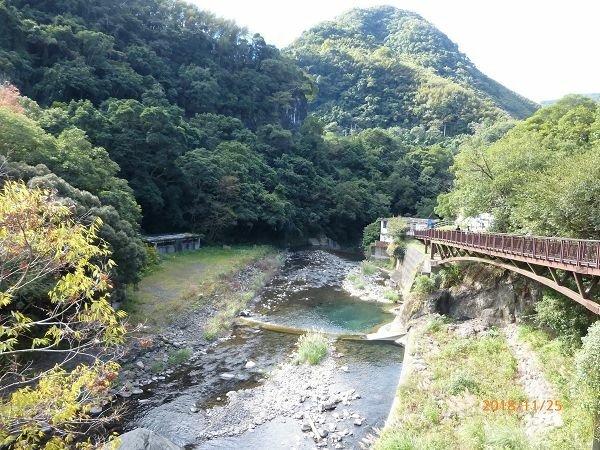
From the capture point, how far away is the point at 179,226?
49125 mm

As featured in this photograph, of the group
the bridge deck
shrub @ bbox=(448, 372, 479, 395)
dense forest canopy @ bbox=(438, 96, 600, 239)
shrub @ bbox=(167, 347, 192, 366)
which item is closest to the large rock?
shrub @ bbox=(167, 347, 192, 366)

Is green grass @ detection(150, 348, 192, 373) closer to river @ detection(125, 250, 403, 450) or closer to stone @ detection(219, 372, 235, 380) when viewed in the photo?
river @ detection(125, 250, 403, 450)

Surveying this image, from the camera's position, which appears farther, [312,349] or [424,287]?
[424,287]

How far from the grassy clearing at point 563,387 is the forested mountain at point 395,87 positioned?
10142cm

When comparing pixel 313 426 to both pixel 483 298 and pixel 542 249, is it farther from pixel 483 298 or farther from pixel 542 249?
pixel 483 298

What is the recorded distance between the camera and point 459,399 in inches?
Answer: 546

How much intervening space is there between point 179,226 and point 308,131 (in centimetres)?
4421

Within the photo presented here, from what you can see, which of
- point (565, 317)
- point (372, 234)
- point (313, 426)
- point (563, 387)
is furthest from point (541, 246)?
point (372, 234)

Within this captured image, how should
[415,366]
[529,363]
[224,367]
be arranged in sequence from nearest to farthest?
[529,363]
[415,366]
[224,367]

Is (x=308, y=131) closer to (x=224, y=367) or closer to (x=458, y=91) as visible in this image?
(x=458, y=91)

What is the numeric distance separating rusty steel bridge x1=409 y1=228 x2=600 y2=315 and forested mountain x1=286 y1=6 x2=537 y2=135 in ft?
314

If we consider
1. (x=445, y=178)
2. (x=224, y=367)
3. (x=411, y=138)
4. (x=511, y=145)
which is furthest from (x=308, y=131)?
(x=224, y=367)

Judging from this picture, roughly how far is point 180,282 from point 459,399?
23486 millimetres
